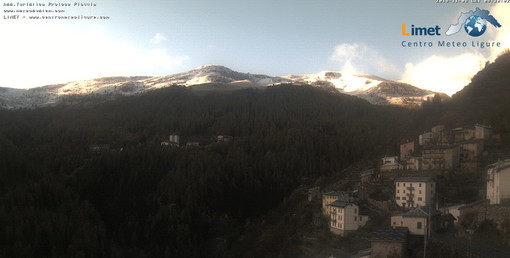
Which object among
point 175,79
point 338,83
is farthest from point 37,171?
point 338,83

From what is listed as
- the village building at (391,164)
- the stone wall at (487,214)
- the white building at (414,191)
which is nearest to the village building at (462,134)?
the village building at (391,164)

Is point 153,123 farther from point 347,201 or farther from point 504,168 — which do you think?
point 504,168

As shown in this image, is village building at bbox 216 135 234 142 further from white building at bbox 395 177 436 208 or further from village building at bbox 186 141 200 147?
white building at bbox 395 177 436 208

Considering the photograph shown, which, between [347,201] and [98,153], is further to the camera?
[98,153]

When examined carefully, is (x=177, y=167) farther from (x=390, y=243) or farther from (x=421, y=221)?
(x=390, y=243)

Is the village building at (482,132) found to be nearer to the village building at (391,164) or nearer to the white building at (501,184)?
the village building at (391,164)

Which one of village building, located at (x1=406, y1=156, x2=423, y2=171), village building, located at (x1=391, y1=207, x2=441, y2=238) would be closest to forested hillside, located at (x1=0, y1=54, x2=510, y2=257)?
village building, located at (x1=406, y1=156, x2=423, y2=171)

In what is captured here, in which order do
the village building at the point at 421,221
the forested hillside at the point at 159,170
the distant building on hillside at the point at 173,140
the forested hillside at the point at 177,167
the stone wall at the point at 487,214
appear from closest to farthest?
the stone wall at the point at 487,214, the village building at the point at 421,221, the forested hillside at the point at 177,167, the forested hillside at the point at 159,170, the distant building on hillside at the point at 173,140
